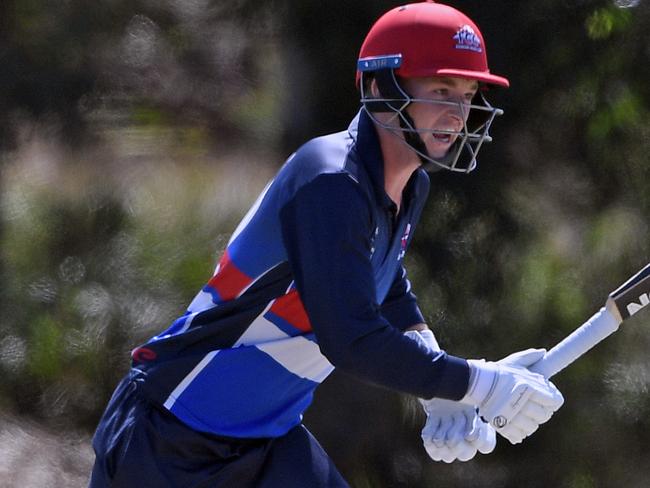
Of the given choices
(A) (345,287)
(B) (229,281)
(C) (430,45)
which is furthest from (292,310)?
(C) (430,45)

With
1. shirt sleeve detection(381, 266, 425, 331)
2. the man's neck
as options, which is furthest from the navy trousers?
the man's neck

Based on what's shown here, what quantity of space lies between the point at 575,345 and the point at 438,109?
0.65 metres

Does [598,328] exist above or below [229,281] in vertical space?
below

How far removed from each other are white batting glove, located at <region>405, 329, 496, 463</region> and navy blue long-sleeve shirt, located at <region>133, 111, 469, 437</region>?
29 cm

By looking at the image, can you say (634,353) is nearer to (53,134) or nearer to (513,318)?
(513,318)

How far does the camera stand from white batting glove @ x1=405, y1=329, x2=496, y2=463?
3.14 m

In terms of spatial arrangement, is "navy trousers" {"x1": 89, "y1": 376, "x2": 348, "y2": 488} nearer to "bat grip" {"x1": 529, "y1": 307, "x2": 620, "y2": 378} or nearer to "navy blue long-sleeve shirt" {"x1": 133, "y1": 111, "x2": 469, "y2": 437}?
"navy blue long-sleeve shirt" {"x1": 133, "y1": 111, "x2": 469, "y2": 437}

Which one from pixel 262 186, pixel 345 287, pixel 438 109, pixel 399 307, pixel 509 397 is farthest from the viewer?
pixel 262 186

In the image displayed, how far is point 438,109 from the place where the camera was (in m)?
3.03

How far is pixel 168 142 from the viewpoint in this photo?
5.69 m

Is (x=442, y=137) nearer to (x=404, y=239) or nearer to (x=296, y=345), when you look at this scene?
(x=404, y=239)

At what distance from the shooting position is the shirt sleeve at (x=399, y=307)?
346cm

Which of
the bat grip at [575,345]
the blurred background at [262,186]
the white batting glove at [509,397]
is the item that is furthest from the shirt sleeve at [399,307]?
the blurred background at [262,186]

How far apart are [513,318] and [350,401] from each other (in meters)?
0.73
